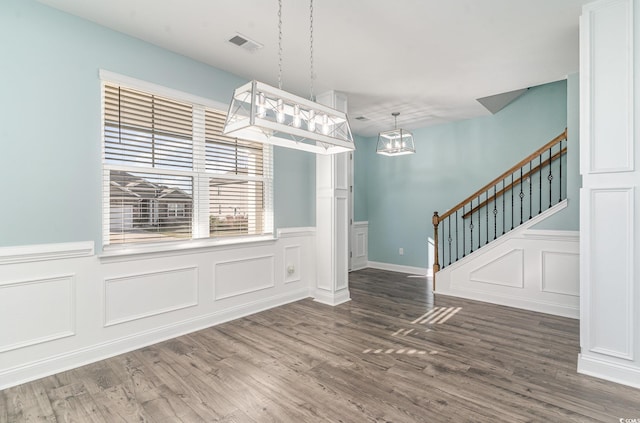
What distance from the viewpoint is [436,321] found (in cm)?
369

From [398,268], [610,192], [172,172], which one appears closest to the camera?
[610,192]

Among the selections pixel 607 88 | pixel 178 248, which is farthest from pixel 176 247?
pixel 607 88

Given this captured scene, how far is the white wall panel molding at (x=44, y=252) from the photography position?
2.34 meters

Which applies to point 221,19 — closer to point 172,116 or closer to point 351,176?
point 172,116

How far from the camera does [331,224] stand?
4.44 m

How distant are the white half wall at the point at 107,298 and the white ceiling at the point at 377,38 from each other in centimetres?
201

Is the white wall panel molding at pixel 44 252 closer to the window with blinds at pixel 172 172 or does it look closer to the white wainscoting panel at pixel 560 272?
the window with blinds at pixel 172 172

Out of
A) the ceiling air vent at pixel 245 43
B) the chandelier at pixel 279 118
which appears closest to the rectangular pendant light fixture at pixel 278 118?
the chandelier at pixel 279 118

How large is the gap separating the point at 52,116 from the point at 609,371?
15.3 feet

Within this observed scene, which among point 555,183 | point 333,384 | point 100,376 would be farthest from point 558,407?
point 555,183

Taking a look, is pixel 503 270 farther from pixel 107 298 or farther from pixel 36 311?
pixel 36 311

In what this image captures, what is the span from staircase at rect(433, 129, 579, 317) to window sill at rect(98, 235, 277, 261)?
2862 millimetres

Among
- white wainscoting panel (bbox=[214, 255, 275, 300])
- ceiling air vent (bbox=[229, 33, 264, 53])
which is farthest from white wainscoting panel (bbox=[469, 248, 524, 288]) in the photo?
ceiling air vent (bbox=[229, 33, 264, 53])

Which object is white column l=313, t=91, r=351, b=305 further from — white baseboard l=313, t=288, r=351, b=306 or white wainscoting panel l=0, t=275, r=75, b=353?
white wainscoting panel l=0, t=275, r=75, b=353
